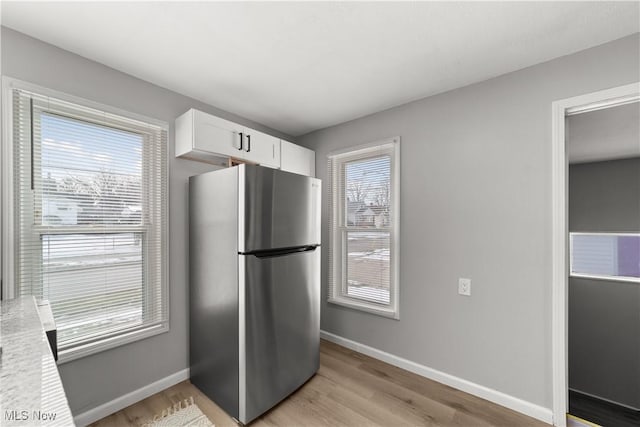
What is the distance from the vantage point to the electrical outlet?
2.09 metres

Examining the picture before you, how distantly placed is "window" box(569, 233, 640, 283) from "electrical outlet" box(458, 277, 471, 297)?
7.68ft

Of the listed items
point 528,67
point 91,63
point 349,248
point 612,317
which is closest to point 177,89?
point 91,63

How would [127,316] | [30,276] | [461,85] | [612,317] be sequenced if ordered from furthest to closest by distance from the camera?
1. [612,317]
2. [461,85]
3. [127,316]
4. [30,276]

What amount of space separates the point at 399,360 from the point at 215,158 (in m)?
2.37

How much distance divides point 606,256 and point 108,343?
16.1 feet

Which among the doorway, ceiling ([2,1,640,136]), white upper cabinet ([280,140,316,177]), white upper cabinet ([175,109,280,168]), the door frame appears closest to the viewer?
ceiling ([2,1,640,136])

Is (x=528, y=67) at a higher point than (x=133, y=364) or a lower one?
higher

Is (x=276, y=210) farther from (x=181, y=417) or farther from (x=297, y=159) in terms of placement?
(x=181, y=417)

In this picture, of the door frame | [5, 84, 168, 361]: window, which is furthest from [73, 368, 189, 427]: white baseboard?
the door frame

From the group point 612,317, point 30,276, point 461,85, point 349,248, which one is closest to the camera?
point 30,276

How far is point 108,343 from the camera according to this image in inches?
71.6

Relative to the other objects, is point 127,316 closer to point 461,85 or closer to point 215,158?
point 215,158

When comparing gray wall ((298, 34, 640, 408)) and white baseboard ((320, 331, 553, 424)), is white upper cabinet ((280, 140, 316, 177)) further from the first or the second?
white baseboard ((320, 331, 553, 424))

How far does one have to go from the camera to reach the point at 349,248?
2922mm
